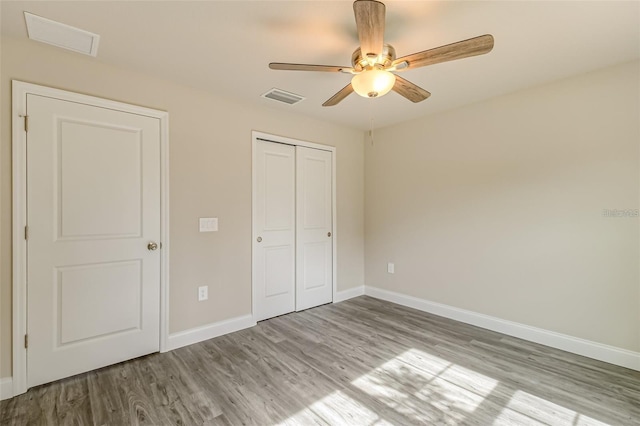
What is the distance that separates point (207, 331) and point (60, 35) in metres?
2.63

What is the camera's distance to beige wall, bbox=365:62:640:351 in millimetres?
2363

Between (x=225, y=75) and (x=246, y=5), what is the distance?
94 cm

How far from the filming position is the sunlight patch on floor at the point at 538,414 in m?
1.73

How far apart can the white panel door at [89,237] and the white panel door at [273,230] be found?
1.04 meters

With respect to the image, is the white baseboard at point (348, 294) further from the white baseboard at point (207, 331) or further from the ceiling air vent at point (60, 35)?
the ceiling air vent at point (60, 35)

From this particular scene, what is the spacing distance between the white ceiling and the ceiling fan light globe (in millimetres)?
372

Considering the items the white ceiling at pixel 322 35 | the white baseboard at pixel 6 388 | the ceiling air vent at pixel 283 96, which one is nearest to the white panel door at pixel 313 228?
the ceiling air vent at pixel 283 96

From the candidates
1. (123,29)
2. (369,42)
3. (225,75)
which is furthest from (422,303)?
(123,29)

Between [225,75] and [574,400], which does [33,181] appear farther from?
[574,400]

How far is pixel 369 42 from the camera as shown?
1585mm

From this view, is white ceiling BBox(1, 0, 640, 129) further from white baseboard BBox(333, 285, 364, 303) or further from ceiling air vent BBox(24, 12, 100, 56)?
white baseboard BBox(333, 285, 364, 303)

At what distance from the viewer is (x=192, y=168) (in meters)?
2.76

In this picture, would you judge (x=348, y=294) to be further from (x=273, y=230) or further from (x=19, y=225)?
(x=19, y=225)

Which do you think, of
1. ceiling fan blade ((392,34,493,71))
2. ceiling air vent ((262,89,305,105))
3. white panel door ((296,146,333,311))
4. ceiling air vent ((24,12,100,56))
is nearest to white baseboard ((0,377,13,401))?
ceiling air vent ((24,12,100,56))
